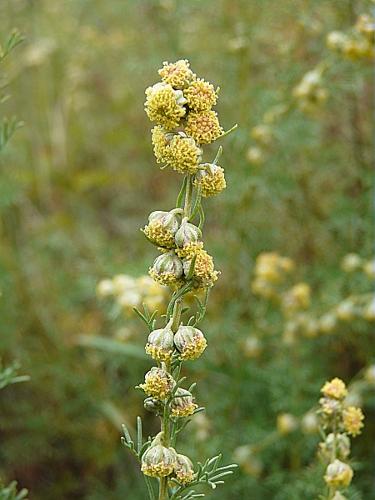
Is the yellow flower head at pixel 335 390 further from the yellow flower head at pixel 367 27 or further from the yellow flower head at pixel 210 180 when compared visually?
the yellow flower head at pixel 367 27

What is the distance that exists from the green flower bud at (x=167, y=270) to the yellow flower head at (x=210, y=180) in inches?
→ 3.1

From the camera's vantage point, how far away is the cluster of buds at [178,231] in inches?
32.6

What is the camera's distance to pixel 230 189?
2.14 m

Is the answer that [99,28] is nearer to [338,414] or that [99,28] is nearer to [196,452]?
[196,452]

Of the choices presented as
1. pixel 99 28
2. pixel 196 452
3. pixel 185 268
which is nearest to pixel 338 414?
pixel 185 268

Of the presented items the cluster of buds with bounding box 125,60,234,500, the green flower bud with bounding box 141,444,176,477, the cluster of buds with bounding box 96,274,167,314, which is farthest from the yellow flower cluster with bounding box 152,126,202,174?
the cluster of buds with bounding box 96,274,167,314

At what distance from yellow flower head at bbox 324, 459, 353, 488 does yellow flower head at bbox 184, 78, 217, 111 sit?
486 millimetres

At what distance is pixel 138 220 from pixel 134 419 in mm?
896

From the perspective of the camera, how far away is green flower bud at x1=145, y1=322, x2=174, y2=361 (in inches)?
33.9

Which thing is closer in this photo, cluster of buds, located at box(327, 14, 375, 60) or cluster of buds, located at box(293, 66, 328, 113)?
cluster of buds, located at box(327, 14, 375, 60)

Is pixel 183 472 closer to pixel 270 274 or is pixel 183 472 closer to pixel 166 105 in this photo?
pixel 166 105

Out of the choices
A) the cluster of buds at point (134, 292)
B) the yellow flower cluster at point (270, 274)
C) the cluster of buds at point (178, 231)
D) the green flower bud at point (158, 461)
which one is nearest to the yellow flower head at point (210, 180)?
the cluster of buds at point (178, 231)

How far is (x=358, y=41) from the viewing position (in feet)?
5.58

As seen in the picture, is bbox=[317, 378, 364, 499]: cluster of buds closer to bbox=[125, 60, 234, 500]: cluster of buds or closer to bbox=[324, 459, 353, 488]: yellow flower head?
bbox=[324, 459, 353, 488]: yellow flower head
